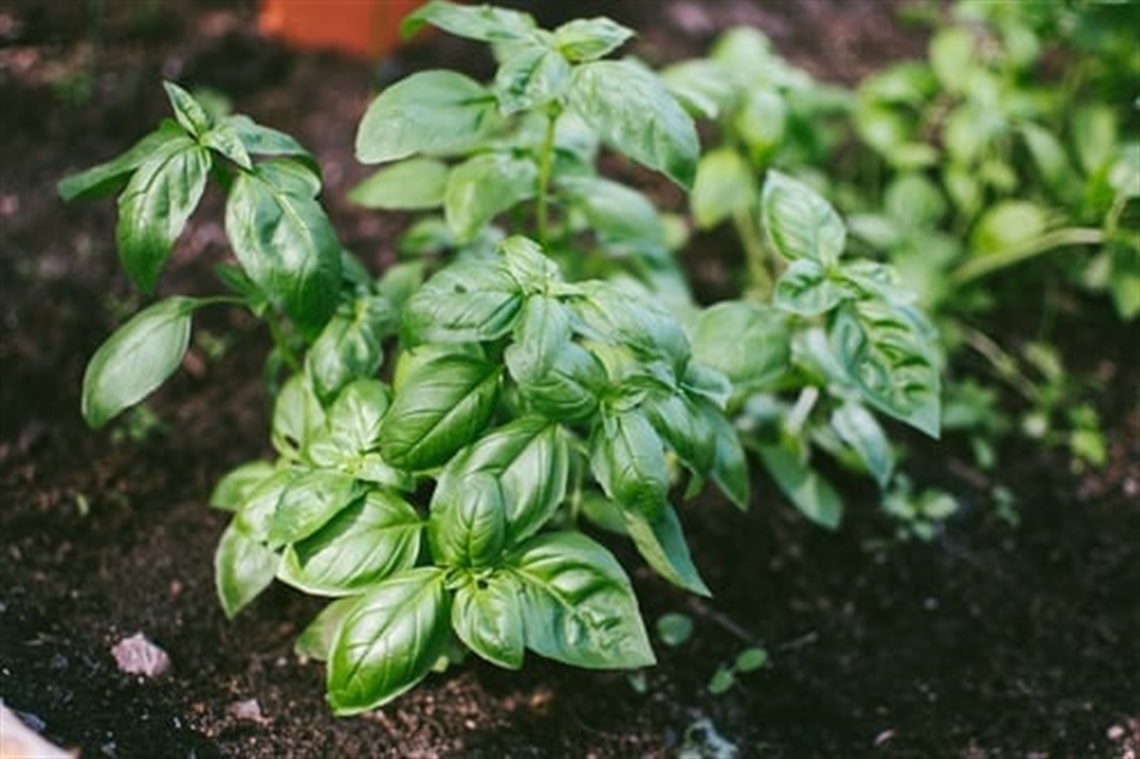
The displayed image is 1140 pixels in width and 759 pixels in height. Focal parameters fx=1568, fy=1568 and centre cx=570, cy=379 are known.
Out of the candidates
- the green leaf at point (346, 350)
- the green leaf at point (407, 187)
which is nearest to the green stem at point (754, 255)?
the green leaf at point (407, 187)

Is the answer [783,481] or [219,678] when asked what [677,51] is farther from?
[219,678]

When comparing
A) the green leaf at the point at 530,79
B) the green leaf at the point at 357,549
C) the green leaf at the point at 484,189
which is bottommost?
the green leaf at the point at 357,549

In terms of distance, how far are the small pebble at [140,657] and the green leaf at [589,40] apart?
86 cm

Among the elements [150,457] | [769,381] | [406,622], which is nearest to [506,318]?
[406,622]

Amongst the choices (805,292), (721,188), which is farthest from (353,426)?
(721,188)

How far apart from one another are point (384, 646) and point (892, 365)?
0.69 metres

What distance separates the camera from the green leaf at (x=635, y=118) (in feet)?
5.77

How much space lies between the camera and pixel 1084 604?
7.20ft

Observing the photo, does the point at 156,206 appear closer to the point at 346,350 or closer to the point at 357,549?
the point at 346,350

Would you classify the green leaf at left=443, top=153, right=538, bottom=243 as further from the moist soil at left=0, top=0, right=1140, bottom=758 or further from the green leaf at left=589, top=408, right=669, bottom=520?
the moist soil at left=0, top=0, right=1140, bottom=758

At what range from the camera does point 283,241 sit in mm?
1662

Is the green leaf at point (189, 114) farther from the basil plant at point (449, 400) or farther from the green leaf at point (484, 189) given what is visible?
the green leaf at point (484, 189)

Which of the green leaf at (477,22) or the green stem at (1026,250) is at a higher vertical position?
the green leaf at (477,22)

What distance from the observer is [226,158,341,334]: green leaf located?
1.65m
